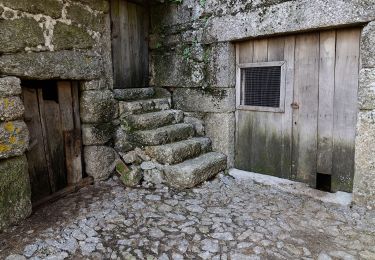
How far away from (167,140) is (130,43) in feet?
4.56

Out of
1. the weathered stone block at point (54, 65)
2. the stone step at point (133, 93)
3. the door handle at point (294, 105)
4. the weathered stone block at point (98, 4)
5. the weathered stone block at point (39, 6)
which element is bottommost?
the door handle at point (294, 105)

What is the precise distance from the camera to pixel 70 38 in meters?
3.18

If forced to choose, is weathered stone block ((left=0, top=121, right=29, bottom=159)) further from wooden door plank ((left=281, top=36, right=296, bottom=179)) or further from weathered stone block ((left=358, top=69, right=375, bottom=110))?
weathered stone block ((left=358, top=69, right=375, bottom=110))

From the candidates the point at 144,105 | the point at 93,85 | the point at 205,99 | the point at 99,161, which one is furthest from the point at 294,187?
the point at 93,85

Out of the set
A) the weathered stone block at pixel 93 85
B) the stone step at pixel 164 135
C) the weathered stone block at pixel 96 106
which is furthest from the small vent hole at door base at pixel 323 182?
the weathered stone block at pixel 93 85

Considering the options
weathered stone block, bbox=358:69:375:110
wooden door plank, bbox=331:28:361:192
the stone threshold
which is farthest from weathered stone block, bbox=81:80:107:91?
weathered stone block, bbox=358:69:375:110

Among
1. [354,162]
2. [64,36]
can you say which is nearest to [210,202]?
[354,162]

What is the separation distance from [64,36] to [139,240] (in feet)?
6.88

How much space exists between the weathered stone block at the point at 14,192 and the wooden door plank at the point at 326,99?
9.34ft

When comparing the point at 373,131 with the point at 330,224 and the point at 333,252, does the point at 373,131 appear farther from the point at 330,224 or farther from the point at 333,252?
the point at 333,252

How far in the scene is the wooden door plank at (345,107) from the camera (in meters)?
2.92

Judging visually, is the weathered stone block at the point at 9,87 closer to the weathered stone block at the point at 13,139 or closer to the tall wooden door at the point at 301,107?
the weathered stone block at the point at 13,139

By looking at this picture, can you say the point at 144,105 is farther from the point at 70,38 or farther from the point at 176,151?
the point at 70,38

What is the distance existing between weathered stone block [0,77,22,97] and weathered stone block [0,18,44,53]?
0.24 meters
